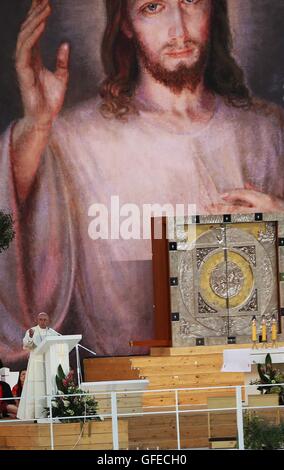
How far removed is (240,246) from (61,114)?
4.49 metres

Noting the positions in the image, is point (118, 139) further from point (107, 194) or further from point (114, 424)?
point (114, 424)

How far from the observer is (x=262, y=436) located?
20.7 metres

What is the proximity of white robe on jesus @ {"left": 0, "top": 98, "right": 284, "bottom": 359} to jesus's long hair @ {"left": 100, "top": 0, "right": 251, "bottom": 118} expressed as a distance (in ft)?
0.96

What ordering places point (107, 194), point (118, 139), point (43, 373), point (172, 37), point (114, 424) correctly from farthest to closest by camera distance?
point (172, 37)
point (118, 139)
point (107, 194)
point (43, 373)
point (114, 424)

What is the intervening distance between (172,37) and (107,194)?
334 centimetres

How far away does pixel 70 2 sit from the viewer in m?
30.1

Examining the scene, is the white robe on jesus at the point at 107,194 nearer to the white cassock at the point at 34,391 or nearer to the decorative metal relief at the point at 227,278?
the decorative metal relief at the point at 227,278

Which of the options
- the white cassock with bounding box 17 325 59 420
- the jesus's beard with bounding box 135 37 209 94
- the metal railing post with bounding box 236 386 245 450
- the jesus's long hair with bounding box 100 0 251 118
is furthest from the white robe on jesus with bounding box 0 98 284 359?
the metal railing post with bounding box 236 386 245 450

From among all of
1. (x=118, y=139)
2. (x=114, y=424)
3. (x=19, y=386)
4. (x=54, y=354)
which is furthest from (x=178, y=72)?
(x=114, y=424)

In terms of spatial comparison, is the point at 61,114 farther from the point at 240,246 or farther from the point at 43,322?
the point at 43,322

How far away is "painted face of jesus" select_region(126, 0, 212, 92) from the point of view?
30.1 meters

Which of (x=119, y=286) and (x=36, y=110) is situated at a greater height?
(x=36, y=110)

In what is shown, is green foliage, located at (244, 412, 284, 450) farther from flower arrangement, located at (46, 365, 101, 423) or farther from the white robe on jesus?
the white robe on jesus
